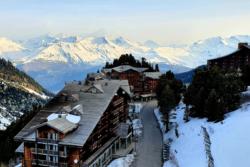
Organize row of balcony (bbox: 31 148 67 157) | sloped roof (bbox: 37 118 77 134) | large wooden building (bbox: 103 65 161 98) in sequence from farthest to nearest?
1. large wooden building (bbox: 103 65 161 98)
2. row of balcony (bbox: 31 148 67 157)
3. sloped roof (bbox: 37 118 77 134)

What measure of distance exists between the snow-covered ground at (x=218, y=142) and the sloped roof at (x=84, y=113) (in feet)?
51.0

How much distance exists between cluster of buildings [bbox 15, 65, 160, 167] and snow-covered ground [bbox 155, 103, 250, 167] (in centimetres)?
1180

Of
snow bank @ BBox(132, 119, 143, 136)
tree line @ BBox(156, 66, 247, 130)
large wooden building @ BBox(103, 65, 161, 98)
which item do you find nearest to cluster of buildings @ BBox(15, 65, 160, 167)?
snow bank @ BBox(132, 119, 143, 136)

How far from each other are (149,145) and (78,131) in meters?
24.0

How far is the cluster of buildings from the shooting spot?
67.6 m

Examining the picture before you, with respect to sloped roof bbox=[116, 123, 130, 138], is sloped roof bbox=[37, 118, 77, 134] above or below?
above

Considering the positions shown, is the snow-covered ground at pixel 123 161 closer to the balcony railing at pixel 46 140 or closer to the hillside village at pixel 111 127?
the hillside village at pixel 111 127

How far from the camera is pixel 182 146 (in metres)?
77.8

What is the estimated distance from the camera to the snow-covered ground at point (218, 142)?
60125mm

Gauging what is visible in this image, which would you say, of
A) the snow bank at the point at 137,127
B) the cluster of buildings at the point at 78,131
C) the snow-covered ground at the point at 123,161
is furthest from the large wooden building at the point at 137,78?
the snow-covered ground at the point at 123,161

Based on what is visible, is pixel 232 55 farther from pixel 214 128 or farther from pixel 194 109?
pixel 214 128

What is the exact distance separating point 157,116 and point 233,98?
3700 cm

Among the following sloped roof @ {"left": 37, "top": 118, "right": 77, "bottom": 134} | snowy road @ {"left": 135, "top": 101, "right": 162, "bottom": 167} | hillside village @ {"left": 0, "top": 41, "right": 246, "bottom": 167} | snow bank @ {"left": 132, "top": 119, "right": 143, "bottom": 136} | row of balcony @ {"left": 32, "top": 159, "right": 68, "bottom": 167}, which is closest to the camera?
sloped roof @ {"left": 37, "top": 118, "right": 77, "bottom": 134}

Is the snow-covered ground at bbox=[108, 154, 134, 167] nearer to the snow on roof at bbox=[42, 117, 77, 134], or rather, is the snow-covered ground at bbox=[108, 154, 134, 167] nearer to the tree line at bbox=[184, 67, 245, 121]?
the snow on roof at bbox=[42, 117, 77, 134]
